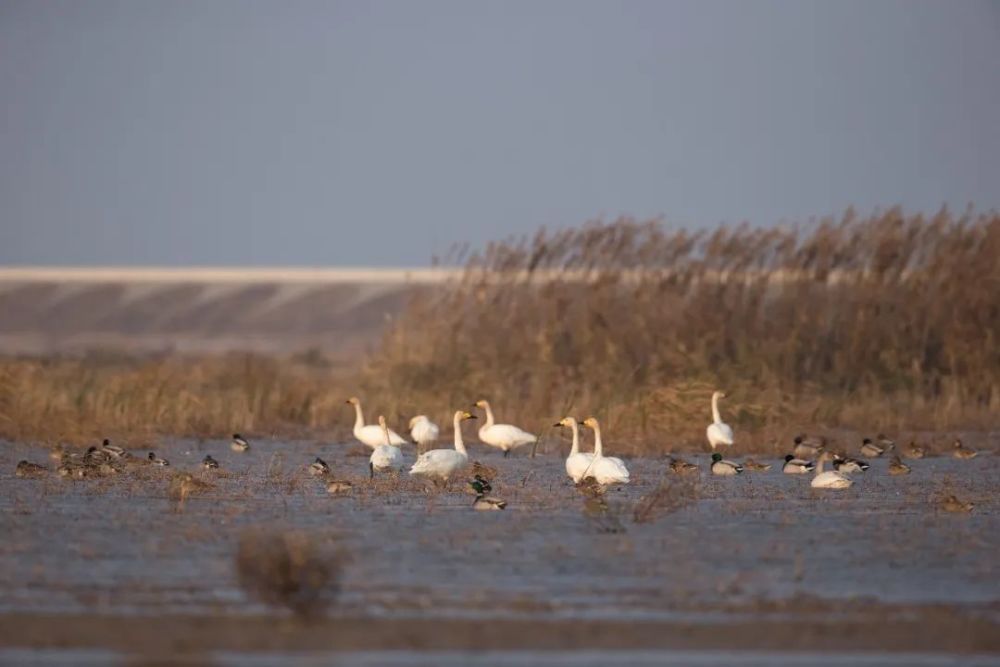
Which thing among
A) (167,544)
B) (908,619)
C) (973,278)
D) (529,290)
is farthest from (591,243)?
(908,619)

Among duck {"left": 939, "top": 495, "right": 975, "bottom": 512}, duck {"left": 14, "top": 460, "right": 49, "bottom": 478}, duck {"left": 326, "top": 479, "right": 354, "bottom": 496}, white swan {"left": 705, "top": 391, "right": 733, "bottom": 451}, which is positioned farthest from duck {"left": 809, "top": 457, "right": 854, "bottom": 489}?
duck {"left": 14, "top": 460, "right": 49, "bottom": 478}

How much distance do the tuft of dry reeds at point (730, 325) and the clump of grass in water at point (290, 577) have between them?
46.7 ft

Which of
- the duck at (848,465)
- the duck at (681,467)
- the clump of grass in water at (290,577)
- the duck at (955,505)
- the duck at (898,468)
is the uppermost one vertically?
the clump of grass in water at (290,577)

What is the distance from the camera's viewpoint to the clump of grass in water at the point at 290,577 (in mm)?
10672

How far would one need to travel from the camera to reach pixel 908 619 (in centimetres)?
1077

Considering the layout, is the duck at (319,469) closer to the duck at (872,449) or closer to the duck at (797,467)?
the duck at (797,467)

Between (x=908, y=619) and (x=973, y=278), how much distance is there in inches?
696

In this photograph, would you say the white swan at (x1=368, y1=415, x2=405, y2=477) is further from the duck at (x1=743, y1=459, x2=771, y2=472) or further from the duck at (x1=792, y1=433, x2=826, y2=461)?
the duck at (x1=792, y1=433, x2=826, y2=461)

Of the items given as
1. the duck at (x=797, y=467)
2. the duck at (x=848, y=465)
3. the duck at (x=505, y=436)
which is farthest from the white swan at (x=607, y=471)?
the duck at (x=505, y=436)

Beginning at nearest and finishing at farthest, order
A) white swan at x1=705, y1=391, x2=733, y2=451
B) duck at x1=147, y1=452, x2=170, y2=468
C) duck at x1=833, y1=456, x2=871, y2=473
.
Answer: duck at x1=833, y1=456, x2=871, y2=473 < duck at x1=147, y1=452, x2=170, y2=468 < white swan at x1=705, y1=391, x2=733, y2=451

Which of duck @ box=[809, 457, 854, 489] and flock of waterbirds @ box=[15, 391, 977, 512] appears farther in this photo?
duck @ box=[809, 457, 854, 489]

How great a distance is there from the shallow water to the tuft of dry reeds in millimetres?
7317

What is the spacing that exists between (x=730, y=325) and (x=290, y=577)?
17455 mm

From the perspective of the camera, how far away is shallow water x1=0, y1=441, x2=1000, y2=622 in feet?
37.1
